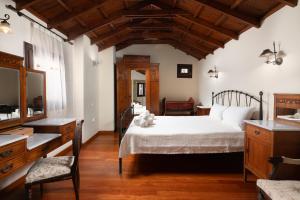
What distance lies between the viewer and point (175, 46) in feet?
22.3

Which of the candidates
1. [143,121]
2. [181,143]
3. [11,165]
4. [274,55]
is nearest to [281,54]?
[274,55]

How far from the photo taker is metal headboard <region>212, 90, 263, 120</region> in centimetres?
328

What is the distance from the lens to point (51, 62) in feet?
11.2

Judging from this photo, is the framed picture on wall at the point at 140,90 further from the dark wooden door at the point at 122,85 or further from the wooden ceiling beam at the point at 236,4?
the wooden ceiling beam at the point at 236,4

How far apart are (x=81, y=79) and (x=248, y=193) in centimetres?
379

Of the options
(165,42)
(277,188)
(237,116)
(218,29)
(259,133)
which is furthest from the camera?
(165,42)

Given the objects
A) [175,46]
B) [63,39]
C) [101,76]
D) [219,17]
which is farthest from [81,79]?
[175,46]

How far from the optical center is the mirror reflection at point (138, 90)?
20.2 ft

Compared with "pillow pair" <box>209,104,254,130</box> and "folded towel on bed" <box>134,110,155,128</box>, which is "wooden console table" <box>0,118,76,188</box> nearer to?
"folded towel on bed" <box>134,110,155,128</box>

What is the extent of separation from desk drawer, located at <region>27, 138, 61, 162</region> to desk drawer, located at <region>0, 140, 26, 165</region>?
0.17 m

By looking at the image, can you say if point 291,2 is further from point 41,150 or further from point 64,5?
point 41,150

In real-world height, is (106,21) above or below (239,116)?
above

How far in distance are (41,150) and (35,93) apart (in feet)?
3.75

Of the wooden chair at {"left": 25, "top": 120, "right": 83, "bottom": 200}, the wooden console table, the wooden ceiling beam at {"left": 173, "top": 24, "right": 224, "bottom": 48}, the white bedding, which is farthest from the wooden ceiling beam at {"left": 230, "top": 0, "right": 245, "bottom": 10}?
the wooden console table
